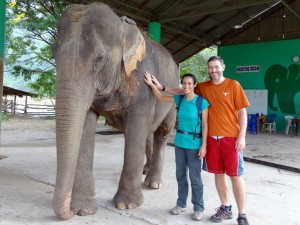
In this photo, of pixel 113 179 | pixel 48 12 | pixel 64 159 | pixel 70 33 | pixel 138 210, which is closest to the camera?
pixel 64 159

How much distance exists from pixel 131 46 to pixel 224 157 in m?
1.36

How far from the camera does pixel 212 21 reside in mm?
16203

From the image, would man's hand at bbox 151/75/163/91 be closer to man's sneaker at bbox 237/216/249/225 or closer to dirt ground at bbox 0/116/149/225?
dirt ground at bbox 0/116/149/225

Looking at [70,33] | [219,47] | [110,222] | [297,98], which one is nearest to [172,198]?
[110,222]

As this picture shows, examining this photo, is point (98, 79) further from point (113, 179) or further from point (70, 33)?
point (113, 179)

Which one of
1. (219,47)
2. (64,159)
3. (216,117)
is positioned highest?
(219,47)

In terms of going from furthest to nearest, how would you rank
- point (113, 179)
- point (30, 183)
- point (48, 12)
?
point (48, 12) < point (113, 179) < point (30, 183)

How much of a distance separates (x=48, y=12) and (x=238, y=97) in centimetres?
1606

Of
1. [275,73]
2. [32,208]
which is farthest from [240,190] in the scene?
[275,73]

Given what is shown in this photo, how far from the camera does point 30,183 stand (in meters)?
4.71

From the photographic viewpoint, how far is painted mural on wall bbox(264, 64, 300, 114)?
1504 centimetres

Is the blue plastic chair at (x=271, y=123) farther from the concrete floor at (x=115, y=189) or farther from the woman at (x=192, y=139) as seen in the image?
the woman at (x=192, y=139)

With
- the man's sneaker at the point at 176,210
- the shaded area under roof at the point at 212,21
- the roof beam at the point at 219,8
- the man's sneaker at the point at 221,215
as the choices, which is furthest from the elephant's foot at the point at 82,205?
the roof beam at the point at 219,8

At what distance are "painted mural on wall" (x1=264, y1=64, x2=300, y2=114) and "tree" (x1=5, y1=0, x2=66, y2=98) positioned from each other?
9.82 metres
